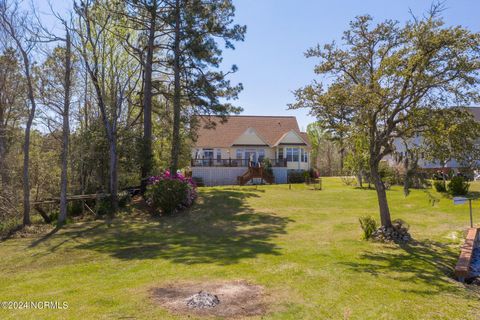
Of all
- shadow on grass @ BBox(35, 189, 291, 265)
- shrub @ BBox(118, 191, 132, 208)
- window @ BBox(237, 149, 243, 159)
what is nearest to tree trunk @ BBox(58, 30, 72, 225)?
shadow on grass @ BBox(35, 189, 291, 265)

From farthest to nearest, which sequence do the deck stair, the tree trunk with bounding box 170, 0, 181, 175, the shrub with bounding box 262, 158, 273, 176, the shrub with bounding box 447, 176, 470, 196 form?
the shrub with bounding box 262, 158, 273, 176 → the deck stair → the tree trunk with bounding box 170, 0, 181, 175 → the shrub with bounding box 447, 176, 470, 196

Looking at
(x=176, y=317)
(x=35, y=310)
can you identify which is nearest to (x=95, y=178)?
(x=35, y=310)

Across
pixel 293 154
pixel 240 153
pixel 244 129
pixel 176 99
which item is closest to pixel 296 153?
pixel 293 154

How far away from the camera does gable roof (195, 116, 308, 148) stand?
1592 inches

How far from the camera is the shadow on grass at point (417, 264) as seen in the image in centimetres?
834

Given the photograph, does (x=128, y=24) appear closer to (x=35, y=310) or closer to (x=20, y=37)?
(x=20, y=37)

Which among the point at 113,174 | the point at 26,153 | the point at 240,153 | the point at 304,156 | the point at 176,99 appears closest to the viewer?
the point at 26,153

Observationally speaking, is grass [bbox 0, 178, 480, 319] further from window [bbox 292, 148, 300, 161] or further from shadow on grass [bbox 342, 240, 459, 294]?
window [bbox 292, 148, 300, 161]

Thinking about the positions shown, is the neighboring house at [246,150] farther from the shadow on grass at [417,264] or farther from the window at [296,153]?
the shadow on grass at [417,264]

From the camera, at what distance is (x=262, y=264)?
9.51 metres

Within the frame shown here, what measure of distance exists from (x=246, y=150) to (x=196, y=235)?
25.6 m

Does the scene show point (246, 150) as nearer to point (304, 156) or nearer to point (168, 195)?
point (304, 156)

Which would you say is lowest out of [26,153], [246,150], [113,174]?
[113,174]

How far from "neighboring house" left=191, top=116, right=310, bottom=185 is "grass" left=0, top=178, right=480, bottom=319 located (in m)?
16.8
